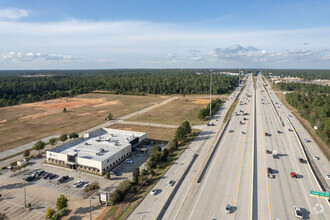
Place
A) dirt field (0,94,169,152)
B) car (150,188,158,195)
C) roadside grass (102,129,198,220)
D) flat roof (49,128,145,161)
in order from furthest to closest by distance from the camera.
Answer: dirt field (0,94,169,152)
flat roof (49,128,145,161)
car (150,188,158,195)
roadside grass (102,129,198,220)

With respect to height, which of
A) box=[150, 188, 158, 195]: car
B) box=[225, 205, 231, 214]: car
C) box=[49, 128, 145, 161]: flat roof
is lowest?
box=[150, 188, 158, 195]: car

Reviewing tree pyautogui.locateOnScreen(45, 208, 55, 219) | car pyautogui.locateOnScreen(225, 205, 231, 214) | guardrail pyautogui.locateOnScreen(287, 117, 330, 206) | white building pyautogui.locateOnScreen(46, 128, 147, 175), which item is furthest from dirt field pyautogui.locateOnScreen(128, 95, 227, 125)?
tree pyautogui.locateOnScreen(45, 208, 55, 219)

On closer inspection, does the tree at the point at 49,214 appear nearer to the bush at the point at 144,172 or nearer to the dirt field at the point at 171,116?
the bush at the point at 144,172

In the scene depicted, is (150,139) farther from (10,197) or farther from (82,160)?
(10,197)

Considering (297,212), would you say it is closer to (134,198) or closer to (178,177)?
(178,177)

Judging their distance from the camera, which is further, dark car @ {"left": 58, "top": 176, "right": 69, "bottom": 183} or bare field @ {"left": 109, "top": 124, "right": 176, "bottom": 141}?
bare field @ {"left": 109, "top": 124, "right": 176, "bottom": 141}

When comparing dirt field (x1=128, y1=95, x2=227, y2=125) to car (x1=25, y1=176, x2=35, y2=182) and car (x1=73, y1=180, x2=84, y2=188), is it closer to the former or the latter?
car (x1=73, y1=180, x2=84, y2=188)

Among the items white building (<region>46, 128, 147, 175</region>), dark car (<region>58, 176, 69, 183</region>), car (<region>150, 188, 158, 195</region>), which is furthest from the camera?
white building (<region>46, 128, 147, 175</region>)

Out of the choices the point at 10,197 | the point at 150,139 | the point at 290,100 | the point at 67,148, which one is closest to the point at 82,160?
the point at 67,148
